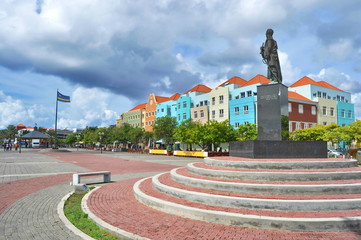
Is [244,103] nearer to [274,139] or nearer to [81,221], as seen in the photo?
[274,139]

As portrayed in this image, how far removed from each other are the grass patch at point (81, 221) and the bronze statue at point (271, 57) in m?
10.6

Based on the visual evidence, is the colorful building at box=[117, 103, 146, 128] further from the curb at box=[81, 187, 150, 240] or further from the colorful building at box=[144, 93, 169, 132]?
the curb at box=[81, 187, 150, 240]

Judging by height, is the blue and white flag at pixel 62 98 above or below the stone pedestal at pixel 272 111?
above

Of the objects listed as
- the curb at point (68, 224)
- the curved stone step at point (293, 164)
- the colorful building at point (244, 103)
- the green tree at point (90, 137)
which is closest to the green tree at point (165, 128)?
the colorful building at point (244, 103)

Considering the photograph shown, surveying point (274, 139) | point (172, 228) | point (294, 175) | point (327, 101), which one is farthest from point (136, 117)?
point (172, 228)

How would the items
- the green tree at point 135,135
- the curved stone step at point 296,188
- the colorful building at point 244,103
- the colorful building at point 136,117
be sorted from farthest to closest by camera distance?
the colorful building at point 136,117, the green tree at point 135,135, the colorful building at point 244,103, the curved stone step at point 296,188

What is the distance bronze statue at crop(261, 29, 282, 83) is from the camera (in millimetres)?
12961

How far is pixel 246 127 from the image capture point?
116 ft

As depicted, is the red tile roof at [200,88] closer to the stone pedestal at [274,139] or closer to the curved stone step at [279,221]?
the stone pedestal at [274,139]

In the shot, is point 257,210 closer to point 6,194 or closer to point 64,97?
Result: point 6,194

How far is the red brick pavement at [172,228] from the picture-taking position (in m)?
4.93

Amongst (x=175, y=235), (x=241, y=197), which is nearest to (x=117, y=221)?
(x=175, y=235)

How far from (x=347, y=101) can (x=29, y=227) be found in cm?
6156

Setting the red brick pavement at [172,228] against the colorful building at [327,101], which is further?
the colorful building at [327,101]
